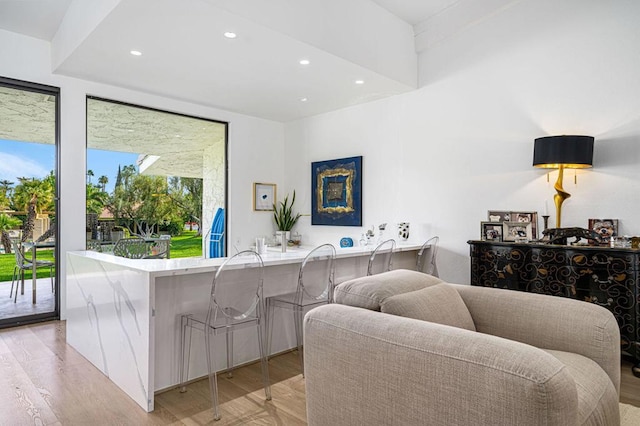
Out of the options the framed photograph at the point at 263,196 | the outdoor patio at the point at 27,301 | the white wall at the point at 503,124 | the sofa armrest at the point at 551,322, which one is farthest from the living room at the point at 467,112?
the sofa armrest at the point at 551,322

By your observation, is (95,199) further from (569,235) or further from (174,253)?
(569,235)

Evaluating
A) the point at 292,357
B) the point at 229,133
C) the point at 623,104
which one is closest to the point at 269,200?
the point at 229,133

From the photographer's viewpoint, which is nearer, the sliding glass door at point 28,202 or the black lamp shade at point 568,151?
the black lamp shade at point 568,151

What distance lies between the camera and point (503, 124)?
4.17 meters

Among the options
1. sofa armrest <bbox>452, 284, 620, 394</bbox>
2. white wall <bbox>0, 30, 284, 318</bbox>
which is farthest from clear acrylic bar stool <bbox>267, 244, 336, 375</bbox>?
white wall <bbox>0, 30, 284, 318</bbox>

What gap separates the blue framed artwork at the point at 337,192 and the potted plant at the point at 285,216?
416mm

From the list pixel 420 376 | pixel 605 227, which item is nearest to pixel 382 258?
pixel 605 227

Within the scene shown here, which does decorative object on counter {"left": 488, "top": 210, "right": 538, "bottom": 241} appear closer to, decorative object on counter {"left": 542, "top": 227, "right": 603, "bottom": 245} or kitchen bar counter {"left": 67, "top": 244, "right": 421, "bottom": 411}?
decorative object on counter {"left": 542, "top": 227, "right": 603, "bottom": 245}

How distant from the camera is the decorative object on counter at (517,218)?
12.8ft

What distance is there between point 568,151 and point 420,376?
9.48ft

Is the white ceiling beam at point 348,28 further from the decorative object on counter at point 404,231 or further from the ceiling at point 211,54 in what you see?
the decorative object on counter at point 404,231

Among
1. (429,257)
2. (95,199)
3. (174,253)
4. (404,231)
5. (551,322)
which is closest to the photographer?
(551,322)

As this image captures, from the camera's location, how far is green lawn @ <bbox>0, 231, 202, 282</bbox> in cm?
413

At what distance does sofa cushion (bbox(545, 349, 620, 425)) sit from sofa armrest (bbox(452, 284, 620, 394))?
85 mm
